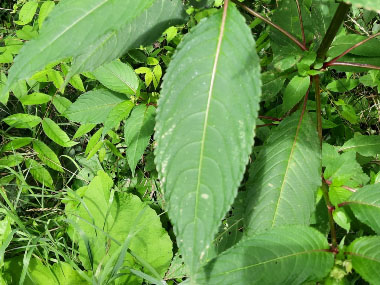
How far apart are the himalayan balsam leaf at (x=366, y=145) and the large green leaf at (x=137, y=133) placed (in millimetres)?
890

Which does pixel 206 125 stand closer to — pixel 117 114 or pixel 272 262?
pixel 272 262

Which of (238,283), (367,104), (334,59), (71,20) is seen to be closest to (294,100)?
(334,59)

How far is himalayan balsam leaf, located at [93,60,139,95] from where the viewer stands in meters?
1.84

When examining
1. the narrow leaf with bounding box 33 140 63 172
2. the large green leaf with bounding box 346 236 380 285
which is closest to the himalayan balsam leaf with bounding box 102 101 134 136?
the narrow leaf with bounding box 33 140 63 172

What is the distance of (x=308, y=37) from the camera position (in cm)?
145

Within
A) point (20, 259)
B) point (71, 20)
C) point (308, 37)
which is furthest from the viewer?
point (20, 259)

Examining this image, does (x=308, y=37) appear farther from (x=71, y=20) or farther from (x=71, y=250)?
(x=71, y=250)

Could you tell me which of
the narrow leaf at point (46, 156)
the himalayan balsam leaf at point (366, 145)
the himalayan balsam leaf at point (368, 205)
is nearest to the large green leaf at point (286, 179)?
the himalayan balsam leaf at point (368, 205)

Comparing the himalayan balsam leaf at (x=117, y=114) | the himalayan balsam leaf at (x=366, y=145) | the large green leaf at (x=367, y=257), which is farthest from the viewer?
the himalayan balsam leaf at (x=117, y=114)

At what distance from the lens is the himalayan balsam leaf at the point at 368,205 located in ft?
3.72

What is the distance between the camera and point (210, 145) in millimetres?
813

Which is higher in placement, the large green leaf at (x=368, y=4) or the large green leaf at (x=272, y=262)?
the large green leaf at (x=368, y=4)

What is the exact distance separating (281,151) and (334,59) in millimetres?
373

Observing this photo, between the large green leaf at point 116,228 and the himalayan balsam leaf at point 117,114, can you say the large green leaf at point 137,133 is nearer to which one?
the himalayan balsam leaf at point 117,114
